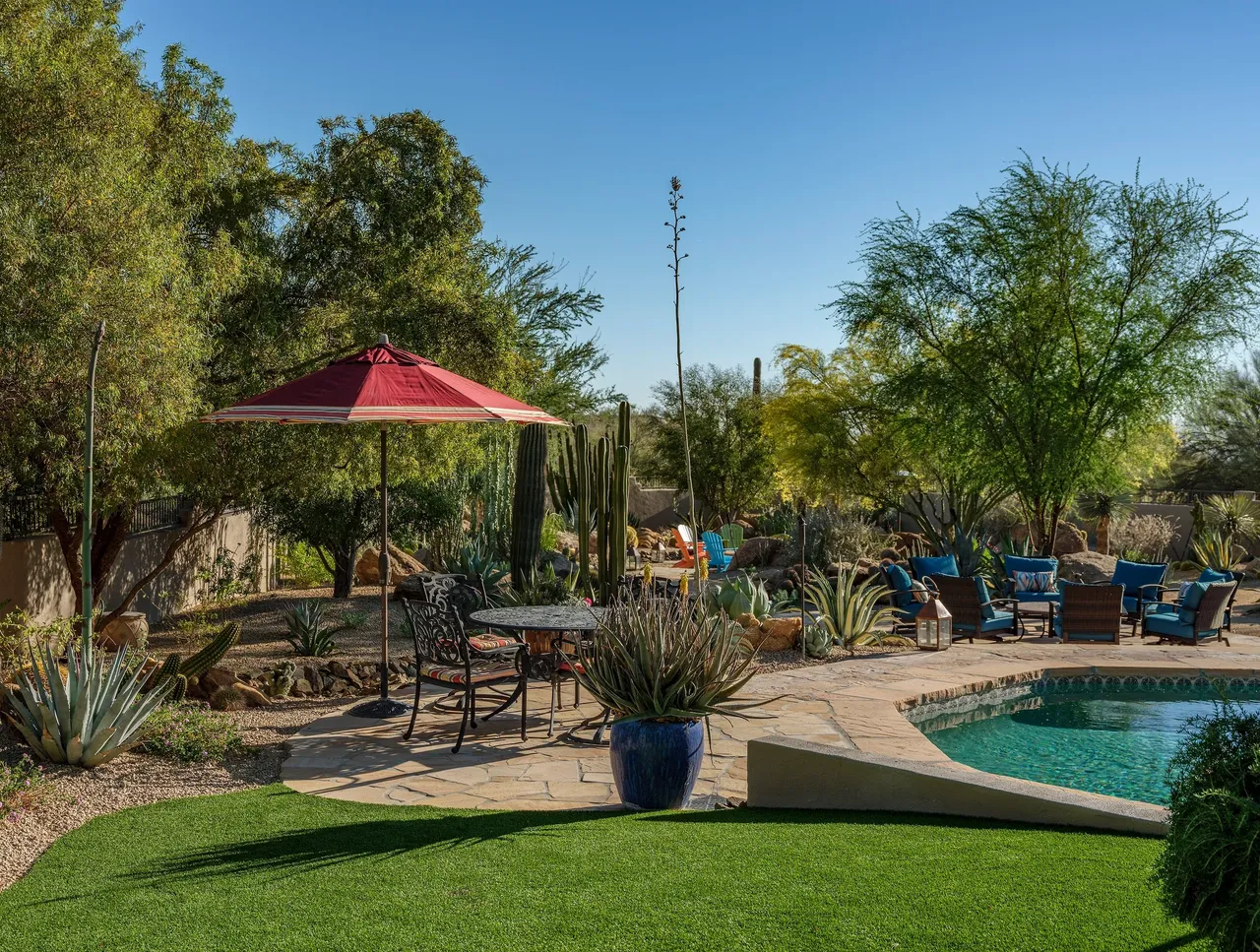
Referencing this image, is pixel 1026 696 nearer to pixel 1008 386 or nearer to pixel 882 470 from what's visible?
pixel 1008 386

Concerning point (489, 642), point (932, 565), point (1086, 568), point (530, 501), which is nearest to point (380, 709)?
point (489, 642)

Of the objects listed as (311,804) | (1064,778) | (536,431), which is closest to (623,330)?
(536,431)

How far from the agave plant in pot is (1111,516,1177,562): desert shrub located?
744 inches

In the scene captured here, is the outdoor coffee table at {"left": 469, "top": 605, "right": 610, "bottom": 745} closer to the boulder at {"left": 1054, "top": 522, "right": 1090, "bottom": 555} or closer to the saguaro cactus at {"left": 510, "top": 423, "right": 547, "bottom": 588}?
the saguaro cactus at {"left": 510, "top": 423, "right": 547, "bottom": 588}

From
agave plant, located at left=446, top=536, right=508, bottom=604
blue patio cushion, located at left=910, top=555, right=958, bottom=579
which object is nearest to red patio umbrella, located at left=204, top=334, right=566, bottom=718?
agave plant, located at left=446, top=536, right=508, bottom=604

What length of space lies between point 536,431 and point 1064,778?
726cm

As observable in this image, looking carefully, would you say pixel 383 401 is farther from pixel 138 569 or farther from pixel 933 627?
pixel 138 569

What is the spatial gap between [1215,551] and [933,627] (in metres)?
10.5

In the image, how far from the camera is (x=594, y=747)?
6.75 m

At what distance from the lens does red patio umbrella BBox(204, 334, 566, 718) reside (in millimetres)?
6781

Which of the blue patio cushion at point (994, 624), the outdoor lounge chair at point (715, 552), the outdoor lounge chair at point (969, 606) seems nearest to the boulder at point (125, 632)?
the outdoor lounge chair at point (969, 606)

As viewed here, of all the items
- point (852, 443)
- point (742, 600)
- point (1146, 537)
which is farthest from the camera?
point (852, 443)

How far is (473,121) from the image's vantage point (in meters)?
13.6

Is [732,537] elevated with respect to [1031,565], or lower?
elevated
